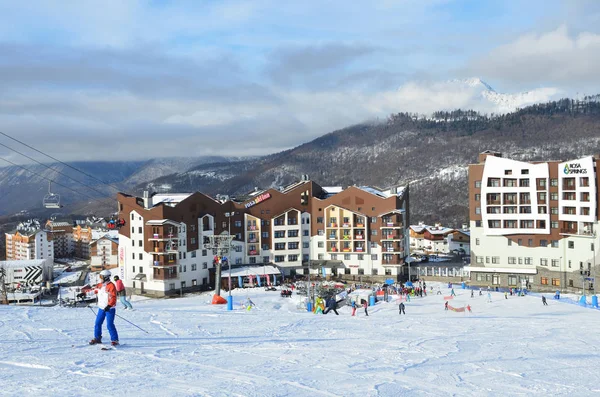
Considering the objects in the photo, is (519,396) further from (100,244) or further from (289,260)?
(100,244)

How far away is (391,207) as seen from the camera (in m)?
72.5

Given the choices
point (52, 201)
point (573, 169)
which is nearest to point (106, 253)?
point (52, 201)

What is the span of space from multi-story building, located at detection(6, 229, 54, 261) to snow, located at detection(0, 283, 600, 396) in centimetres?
11538

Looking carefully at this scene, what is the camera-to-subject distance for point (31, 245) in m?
121

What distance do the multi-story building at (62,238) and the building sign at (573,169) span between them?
117m

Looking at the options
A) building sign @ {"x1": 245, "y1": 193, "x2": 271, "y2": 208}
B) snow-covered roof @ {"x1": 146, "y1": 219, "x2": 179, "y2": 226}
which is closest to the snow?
snow-covered roof @ {"x1": 146, "y1": 219, "x2": 179, "y2": 226}

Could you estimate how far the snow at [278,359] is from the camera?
8.88 m

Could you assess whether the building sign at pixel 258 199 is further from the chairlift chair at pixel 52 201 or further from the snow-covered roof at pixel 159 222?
the chairlift chair at pixel 52 201

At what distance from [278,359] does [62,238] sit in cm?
14307

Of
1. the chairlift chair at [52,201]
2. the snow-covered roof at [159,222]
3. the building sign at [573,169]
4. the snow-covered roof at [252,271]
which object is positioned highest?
the building sign at [573,169]

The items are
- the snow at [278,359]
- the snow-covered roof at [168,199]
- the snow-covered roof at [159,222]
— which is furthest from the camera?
the snow-covered roof at [168,199]

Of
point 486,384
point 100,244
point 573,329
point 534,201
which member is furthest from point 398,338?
point 100,244

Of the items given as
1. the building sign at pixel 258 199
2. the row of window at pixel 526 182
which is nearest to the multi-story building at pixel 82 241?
the building sign at pixel 258 199

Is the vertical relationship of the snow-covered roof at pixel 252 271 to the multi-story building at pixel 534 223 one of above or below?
below
